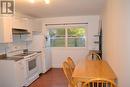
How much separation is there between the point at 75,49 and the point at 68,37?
0.59 meters

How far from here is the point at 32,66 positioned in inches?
183

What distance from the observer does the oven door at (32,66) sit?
434 cm

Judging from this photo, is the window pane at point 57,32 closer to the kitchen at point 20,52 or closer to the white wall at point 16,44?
the kitchen at point 20,52

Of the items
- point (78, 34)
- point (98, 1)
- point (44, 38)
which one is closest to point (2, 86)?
point (44, 38)

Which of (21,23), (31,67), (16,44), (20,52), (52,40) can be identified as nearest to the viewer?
(21,23)

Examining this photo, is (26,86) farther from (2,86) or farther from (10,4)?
(10,4)

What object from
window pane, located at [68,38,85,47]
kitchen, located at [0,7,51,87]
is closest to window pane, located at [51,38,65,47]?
window pane, located at [68,38,85,47]

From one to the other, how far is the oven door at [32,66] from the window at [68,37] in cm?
163

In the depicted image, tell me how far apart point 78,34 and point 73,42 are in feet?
1.28

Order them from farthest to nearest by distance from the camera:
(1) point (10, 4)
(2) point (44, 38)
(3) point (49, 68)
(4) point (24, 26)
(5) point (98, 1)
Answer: (3) point (49, 68), (2) point (44, 38), (4) point (24, 26), (5) point (98, 1), (1) point (10, 4)

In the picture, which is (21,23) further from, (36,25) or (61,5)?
(61,5)

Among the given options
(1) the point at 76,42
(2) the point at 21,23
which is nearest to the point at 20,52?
(2) the point at 21,23

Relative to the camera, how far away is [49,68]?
6152 millimetres

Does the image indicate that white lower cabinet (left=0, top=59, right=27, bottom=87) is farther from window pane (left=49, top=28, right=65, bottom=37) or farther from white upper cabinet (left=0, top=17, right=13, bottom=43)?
window pane (left=49, top=28, right=65, bottom=37)
